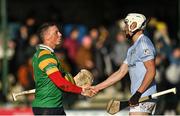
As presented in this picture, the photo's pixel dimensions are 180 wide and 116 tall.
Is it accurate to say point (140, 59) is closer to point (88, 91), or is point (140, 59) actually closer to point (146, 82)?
point (146, 82)

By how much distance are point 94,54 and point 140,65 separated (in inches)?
332

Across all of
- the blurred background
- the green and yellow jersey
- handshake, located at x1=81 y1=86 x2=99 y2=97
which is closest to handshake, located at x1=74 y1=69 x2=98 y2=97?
handshake, located at x1=81 y1=86 x2=99 y2=97

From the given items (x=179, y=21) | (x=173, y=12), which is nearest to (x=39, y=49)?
(x=179, y=21)

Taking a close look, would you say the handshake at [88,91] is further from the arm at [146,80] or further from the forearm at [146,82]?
the forearm at [146,82]

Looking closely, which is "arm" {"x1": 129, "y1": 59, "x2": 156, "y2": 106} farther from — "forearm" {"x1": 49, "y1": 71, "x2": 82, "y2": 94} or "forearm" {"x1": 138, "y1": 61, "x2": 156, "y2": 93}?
"forearm" {"x1": 49, "y1": 71, "x2": 82, "y2": 94}

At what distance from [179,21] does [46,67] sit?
11.2m

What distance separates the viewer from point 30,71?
16719 mm

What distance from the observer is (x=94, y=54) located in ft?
57.5

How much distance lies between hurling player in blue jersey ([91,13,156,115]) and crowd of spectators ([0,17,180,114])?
23.7ft

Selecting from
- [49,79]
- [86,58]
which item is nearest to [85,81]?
[49,79]

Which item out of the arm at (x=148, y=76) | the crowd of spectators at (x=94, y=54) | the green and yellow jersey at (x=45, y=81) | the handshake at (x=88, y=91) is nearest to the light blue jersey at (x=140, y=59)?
the arm at (x=148, y=76)

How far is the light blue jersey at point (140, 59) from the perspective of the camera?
902cm

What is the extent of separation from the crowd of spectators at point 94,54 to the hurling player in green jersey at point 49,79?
7.29 metres

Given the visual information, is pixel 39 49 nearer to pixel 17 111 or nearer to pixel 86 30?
pixel 17 111
